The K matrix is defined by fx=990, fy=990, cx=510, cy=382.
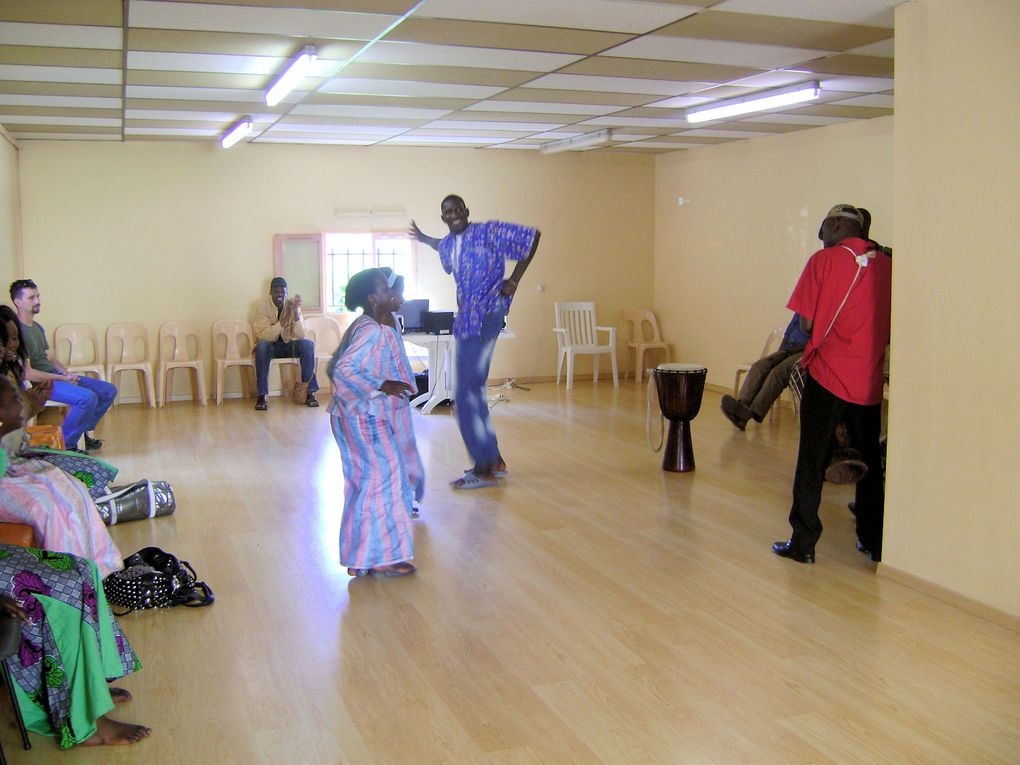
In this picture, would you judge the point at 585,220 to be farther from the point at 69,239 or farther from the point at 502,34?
the point at 502,34

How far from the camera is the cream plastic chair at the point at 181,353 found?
928 centimetres

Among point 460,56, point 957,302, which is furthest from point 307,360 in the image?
point 957,302

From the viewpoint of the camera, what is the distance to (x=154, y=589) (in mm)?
3941

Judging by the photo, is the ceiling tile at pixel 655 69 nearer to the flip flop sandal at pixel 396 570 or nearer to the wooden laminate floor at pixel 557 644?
the wooden laminate floor at pixel 557 644

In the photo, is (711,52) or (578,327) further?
(578,327)

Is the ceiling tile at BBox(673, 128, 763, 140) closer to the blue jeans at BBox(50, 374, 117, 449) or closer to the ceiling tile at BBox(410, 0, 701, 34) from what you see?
the ceiling tile at BBox(410, 0, 701, 34)

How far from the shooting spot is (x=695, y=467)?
6.36m

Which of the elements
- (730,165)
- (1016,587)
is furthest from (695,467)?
(730,165)

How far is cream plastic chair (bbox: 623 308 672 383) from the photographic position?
34.8 ft

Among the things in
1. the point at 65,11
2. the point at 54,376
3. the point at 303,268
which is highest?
the point at 65,11

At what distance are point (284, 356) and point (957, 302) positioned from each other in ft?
22.2

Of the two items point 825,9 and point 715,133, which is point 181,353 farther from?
point 825,9

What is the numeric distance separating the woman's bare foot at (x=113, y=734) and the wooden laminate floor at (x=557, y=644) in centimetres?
3

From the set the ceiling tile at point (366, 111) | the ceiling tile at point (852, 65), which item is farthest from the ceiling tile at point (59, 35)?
the ceiling tile at point (852, 65)
